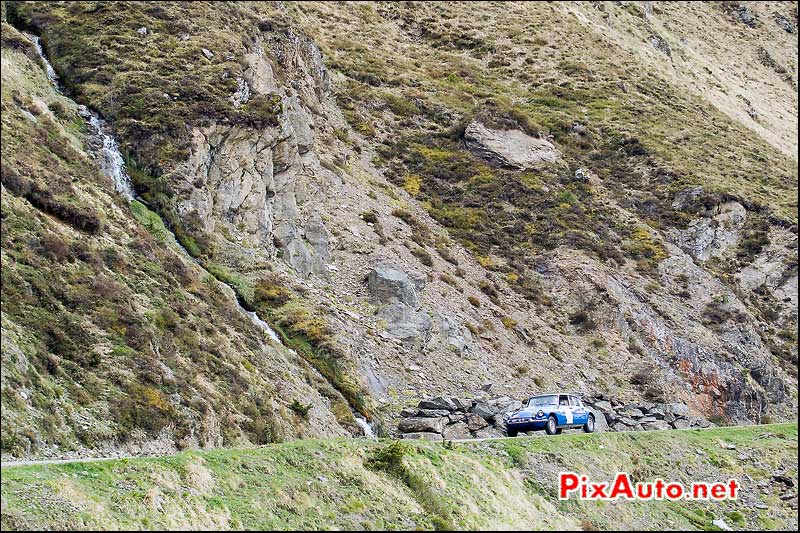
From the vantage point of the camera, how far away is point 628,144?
68.4 m

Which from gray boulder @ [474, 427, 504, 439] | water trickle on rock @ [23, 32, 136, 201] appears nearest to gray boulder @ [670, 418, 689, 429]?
gray boulder @ [474, 427, 504, 439]

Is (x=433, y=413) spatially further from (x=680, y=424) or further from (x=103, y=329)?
(x=103, y=329)

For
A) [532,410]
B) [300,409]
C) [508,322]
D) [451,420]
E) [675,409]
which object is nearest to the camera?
[300,409]

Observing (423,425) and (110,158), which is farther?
(110,158)

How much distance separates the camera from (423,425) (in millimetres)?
29125

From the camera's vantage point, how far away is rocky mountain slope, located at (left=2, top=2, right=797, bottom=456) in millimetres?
22797

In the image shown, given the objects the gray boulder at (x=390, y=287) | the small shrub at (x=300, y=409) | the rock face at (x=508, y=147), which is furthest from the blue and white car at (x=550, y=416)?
the rock face at (x=508, y=147)

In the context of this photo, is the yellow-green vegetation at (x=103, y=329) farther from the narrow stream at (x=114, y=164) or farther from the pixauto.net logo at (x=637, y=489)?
the pixauto.net logo at (x=637, y=489)

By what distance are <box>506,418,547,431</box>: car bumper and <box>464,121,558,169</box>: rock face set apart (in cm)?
3425

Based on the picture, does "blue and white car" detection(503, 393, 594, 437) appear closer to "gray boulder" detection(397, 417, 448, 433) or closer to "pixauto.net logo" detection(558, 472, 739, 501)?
"gray boulder" detection(397, 417, 448, 433)

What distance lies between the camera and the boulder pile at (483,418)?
29302 millimetres

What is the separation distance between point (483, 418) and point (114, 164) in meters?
18.9

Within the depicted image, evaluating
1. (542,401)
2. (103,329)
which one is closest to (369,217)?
(542,401)

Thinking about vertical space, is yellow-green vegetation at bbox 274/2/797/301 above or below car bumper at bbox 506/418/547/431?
below
